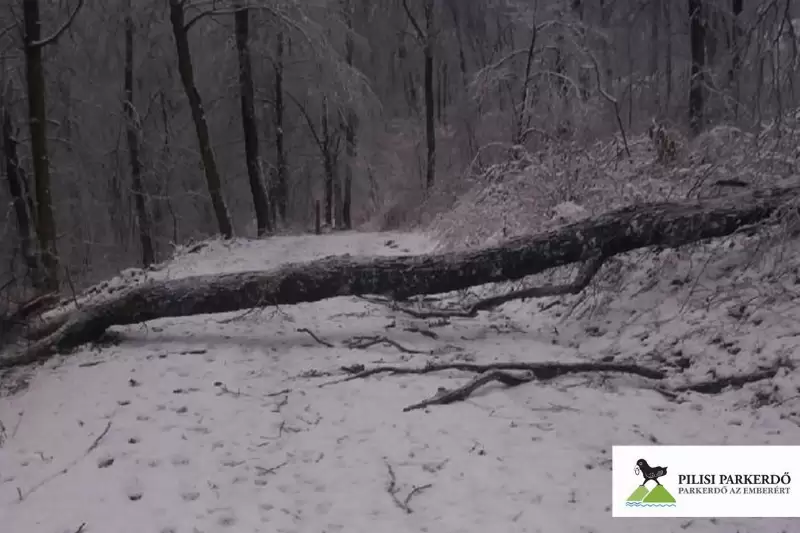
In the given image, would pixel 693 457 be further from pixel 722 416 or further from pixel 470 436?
pixel 470 436

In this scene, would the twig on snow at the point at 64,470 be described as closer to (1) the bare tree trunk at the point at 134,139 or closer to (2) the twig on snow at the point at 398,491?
(2) the twig on snow at the point at 398,491

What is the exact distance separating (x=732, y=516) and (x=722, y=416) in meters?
1.15

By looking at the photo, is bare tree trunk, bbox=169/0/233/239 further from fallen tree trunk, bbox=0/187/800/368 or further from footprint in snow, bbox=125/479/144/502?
footprint in snow, bbox=125/479/144/502

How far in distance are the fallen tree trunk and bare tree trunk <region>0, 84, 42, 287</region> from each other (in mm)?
6424

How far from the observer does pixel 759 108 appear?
5.62m

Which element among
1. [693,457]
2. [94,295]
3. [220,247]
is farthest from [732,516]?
[220,247]

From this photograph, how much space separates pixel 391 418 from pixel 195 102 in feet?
38.9

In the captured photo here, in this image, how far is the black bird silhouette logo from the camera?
12.1ft

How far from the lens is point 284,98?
22.6 meters

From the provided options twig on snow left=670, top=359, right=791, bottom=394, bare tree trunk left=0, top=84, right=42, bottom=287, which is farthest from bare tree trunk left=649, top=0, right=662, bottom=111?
bare tree trunk left=0, top=84, right=42, bottom=287

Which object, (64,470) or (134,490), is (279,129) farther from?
(134,490)

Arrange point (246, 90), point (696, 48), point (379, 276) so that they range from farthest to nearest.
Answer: point (246, 90), point (696, 48), point (379, 276)

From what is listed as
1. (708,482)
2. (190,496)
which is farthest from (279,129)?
(708,482)

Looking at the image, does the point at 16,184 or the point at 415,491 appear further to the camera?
the point at 16,184
